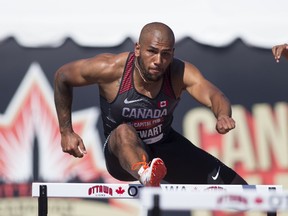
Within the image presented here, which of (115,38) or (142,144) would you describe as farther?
(115,38)

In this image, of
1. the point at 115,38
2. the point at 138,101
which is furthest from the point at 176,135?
the point at 115,38

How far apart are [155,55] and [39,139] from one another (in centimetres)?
301

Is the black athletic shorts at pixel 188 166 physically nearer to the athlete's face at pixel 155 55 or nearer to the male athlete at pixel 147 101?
the male athlete at pixel 147 101

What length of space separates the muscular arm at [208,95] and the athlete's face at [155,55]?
0.80ft

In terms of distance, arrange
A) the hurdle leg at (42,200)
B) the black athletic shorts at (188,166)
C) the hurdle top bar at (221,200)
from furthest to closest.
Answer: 1. the black athletic shorts at (188,166)
2. the hurdle leg at (42,200)
3. the hurdle top bar at (221,200)

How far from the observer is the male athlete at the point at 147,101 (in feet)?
17.8

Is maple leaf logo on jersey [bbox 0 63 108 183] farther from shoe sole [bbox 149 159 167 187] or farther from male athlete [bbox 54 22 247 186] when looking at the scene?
shoe sole [bbox 149 159 167 187]

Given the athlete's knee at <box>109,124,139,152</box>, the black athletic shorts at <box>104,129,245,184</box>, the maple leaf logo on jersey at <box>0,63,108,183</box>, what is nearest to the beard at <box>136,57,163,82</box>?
the athlete's knee at <box>109,124,139,152</box>

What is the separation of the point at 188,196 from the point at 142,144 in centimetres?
214

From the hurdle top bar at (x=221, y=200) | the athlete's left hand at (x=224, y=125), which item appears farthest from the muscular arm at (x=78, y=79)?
the hurdle top bar at (x=221, y=200)

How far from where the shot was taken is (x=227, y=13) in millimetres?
7836

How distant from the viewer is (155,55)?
5.42 meters

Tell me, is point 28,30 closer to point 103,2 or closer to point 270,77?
point 103,2

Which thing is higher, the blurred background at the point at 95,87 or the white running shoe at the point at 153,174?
the blurred background at the point at 95,87
